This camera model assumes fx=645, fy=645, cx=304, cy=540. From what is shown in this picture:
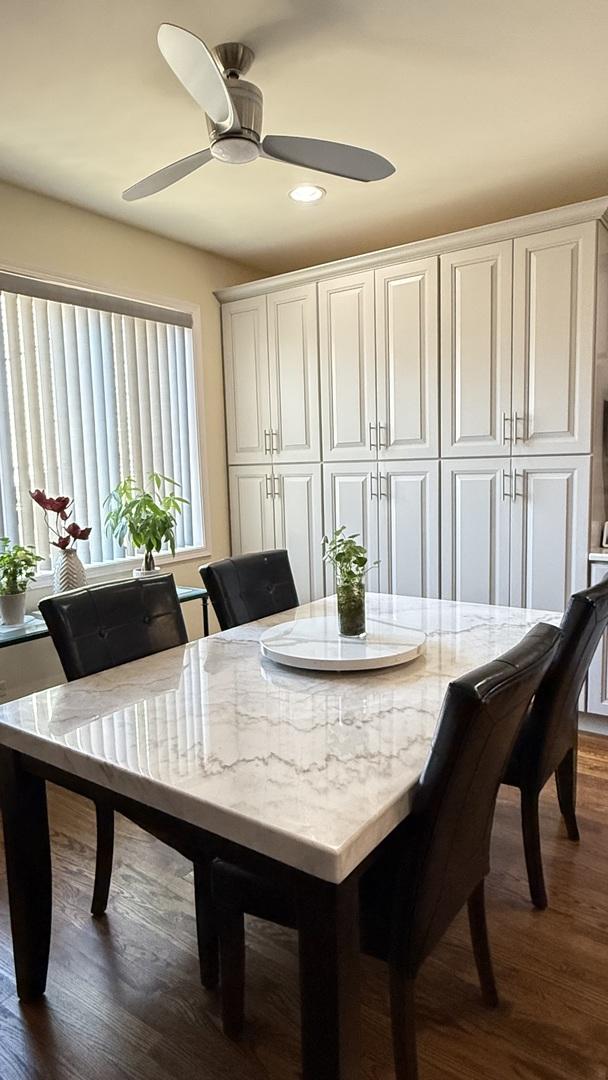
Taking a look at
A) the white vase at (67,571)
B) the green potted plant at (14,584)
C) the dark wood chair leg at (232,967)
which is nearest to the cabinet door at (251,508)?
the white vase at (67,571)

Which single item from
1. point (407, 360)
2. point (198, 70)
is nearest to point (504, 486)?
point (407, 360)

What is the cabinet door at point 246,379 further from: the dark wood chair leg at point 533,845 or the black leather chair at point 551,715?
the dark wood chair leg at point 533,845

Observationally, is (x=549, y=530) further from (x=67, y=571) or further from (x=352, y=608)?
(x=67, y=571)

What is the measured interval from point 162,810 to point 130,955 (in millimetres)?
856

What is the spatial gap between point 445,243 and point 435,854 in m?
2.85

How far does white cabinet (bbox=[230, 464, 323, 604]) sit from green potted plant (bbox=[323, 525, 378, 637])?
179 centimetres

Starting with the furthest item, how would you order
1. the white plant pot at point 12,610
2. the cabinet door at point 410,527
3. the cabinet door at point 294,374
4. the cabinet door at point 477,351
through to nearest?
the cabinet door at point 294,374 < the cabinet door at point 410,527 < the cabinet door at point 477,351 < the white plant pot at point 12,610

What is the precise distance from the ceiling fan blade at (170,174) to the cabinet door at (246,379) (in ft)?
5.54

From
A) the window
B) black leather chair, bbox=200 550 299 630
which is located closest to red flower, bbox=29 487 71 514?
the window

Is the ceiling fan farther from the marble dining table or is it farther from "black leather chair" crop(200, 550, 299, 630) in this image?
the marble dining table

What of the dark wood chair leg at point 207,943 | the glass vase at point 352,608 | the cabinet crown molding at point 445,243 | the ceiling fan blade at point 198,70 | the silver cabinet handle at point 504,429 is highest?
the cabinet crown molding at point 445,243

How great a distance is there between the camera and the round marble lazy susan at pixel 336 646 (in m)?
1.68

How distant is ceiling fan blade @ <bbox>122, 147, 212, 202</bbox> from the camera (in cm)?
195

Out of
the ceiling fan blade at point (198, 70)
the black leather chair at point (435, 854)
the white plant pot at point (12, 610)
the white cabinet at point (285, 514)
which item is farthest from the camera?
the white cabinet at point (285, 514)
